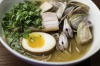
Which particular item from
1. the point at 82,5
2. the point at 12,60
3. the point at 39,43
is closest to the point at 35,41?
Answer: the point at 39,43

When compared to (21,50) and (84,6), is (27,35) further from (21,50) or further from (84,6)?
(84,6)

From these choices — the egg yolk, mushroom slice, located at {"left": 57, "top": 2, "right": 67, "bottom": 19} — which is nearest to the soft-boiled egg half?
the egg yolk

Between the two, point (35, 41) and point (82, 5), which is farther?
point (82, 5)

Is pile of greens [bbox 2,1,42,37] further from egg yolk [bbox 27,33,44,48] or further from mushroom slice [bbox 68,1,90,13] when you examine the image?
mushroom slice [bbox 68,1,90,13]

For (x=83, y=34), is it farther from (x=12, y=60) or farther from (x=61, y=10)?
(x=12, y=60)

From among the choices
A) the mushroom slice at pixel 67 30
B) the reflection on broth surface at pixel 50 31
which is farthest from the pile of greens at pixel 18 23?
the mushroom slice at pixel 67 30

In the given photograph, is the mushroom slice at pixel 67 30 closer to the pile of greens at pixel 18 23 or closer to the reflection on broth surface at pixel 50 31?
the reflection on broth surface at pixel 50 31
